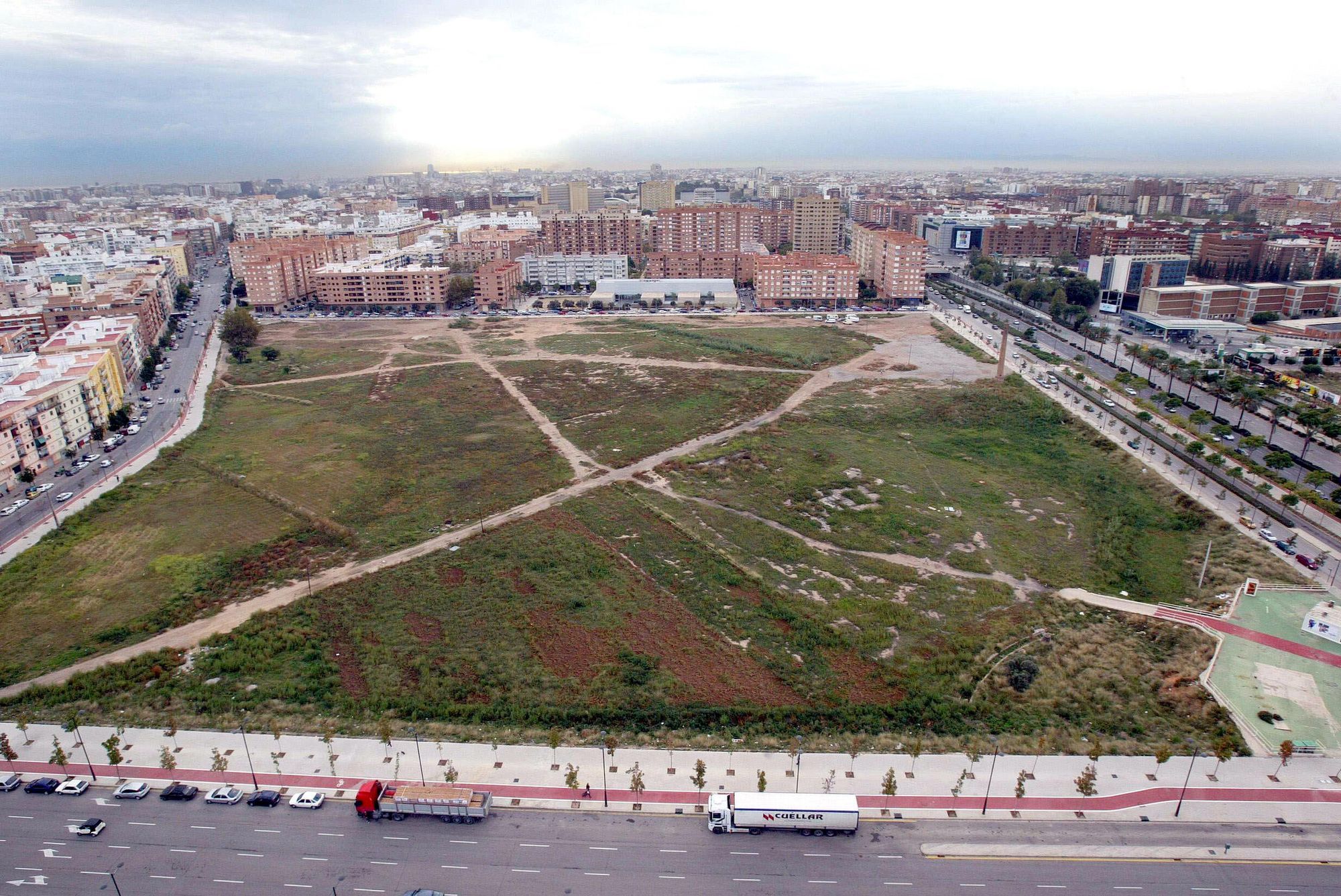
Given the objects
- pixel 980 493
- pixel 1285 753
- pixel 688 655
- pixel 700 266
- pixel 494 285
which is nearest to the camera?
pixel 1285 753

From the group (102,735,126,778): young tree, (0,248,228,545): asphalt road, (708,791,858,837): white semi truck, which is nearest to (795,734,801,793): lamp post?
(708,791,858,837): white semi truck

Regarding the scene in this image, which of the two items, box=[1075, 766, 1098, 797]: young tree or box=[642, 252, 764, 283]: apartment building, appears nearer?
box=[1075, 766, 1098, 797]: young tree

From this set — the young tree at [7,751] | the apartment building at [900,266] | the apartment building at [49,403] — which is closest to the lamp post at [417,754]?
the young tree at [7,751]

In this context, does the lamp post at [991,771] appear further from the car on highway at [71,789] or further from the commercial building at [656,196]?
the commercial building at [656,196]

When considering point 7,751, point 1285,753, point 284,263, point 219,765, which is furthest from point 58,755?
point 284,263

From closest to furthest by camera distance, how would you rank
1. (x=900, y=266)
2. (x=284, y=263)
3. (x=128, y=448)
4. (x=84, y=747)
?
(x=84, y=747)
(x=128, y=448)
(x=900, y=266)
(x=284, y=263)

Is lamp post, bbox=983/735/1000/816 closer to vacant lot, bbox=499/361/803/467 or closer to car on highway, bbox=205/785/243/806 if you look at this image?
car on highway, bbox=205/785/243/806

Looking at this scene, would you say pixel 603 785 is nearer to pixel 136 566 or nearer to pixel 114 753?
pixel 114 753
